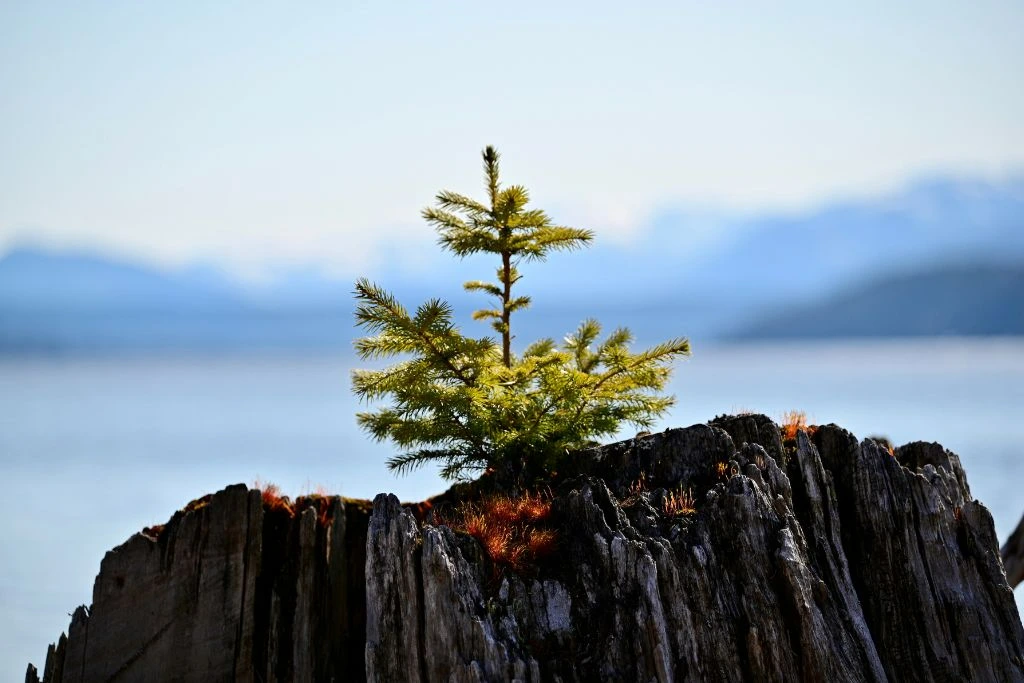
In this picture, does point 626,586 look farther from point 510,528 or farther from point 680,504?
point 510,528

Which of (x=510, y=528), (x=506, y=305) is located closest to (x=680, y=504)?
(x=510, y=528)

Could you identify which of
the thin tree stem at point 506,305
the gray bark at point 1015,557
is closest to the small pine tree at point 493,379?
the thin tree stem at point 506,305

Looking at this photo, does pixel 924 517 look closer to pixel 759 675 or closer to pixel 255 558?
pixel 759 675

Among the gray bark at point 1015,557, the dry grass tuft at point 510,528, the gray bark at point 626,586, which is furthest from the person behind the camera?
the gray bark at point 1015,557

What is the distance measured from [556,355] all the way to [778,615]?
209 inches

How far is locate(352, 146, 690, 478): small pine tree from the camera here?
15688 millimetres

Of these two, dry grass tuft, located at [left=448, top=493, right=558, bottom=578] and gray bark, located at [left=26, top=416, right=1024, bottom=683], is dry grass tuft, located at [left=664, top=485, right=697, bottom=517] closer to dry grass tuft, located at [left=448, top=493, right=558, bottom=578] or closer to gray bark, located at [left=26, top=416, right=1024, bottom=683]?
gray bark, located at [left=26, top=416, right=1024, bottom=683]

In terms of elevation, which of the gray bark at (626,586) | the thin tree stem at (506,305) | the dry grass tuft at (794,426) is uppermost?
the thin tree stem at (506,305)

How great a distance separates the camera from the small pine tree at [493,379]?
1569cm

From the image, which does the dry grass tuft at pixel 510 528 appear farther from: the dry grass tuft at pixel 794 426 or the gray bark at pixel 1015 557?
the gray bark at pixel 1015 557

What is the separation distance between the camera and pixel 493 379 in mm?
16016

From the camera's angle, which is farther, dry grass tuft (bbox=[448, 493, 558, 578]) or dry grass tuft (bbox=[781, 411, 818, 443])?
dry grass tuft (bbox=[781, 411, 818, 443])

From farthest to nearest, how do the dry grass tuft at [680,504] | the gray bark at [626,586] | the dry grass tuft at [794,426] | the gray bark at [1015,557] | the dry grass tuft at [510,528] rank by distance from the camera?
1. the gray bark at [1015,557]
2. the dry grass tuft at [794,426]
3. the dry grass tuft at [680,504]
4. the dry grass tuft at [510,528]
5. the gray bark at [626,586]

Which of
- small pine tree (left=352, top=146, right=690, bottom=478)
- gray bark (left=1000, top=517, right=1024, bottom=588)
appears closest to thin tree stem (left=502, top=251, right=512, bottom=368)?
small pine tree (left=352, top=146, right=690, bottom=478)
